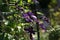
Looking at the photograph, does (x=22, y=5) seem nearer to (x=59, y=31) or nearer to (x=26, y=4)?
(x=26, y=4)

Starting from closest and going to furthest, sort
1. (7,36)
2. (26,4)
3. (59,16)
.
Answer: (7,36), (26,4), (59,16)

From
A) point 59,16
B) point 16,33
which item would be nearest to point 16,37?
point 16,33

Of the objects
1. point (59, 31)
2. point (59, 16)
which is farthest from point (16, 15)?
point (59, 16)

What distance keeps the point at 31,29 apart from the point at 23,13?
0.64 ft

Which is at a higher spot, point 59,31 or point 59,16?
point 59,31

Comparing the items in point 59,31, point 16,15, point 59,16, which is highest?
point 16,15

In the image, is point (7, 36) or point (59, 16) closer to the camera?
point (7, 36)

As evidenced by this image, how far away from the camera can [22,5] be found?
3.39m

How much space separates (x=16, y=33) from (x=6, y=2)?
1.20 ft

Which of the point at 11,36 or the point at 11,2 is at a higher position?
the point at 11,2

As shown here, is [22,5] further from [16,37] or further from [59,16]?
[59,16]

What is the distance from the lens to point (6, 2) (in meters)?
3.37

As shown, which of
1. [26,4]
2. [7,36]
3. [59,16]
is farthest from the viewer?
[59,16]

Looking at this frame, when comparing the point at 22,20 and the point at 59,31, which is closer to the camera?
the point at 22,20
